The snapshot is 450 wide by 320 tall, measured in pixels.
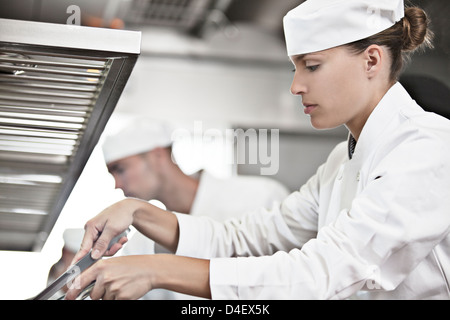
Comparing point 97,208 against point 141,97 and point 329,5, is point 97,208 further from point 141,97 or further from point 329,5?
point 141,97

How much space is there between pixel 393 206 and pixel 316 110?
188 millimetres

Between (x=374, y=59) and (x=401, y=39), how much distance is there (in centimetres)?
6

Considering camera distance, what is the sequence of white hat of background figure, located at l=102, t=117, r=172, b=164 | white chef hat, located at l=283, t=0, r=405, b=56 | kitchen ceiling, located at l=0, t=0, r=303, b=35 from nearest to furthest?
white chef hat, located at l=283, t=0, r=405, b=56
kitchen ceiling, located at l=0, t=0, r=303, b=35
white hat of background figure, located at l=102, t=117, r=172, b=164

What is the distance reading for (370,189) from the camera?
0.65 metres

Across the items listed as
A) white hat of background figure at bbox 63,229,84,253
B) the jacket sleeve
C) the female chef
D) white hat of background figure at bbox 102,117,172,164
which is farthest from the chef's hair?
white hat of background figure at bbox 102,117,172,164

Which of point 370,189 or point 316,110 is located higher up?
point 316,110

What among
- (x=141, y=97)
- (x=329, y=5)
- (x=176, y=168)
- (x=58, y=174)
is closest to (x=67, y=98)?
(x=58, y=174)

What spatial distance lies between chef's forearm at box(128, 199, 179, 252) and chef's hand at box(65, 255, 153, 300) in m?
0.20

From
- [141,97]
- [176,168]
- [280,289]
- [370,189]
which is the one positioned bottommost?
[280,289]

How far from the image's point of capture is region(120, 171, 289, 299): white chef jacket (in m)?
1.27

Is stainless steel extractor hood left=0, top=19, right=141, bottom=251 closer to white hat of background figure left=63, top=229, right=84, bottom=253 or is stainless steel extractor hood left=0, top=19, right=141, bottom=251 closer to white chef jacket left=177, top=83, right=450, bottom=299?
white hat of background figure left=63, top=229, right=84, bottom=253

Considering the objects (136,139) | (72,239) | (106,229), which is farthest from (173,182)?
(106,229)

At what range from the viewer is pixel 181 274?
24.7 inches

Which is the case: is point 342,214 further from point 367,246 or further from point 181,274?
point 181,274
